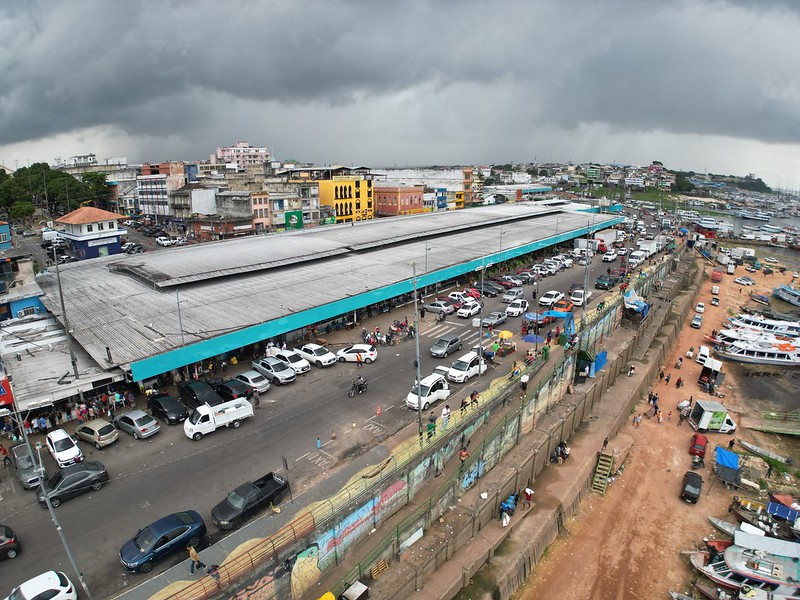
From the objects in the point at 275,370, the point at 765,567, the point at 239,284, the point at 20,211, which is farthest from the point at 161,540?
the point at 20,211

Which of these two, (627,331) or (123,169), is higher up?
(123,169)

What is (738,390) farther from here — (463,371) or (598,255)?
(598,255)

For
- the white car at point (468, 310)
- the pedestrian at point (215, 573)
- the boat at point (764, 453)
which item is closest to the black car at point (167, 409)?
the pedestrian at point (215, 573)

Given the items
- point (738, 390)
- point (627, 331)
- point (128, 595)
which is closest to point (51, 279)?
point (128, 595)

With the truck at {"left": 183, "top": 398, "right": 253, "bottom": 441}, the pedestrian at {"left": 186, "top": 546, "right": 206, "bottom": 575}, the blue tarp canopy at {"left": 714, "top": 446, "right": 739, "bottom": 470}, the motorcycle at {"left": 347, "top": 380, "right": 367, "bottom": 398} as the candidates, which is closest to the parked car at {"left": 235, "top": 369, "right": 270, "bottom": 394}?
the truck at {"left": 183, "top": 398, "right": 253, "bottom": 441}

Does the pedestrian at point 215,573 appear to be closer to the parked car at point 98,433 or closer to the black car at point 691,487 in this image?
the parked car at point 98,433

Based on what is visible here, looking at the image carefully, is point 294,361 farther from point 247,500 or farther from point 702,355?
point 702,355

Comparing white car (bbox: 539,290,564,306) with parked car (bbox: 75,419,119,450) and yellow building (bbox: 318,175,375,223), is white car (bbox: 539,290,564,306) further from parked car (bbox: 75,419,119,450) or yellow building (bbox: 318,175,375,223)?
yellow building (bbox: 318,175,375,223)
